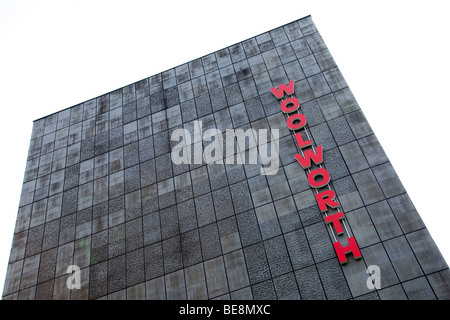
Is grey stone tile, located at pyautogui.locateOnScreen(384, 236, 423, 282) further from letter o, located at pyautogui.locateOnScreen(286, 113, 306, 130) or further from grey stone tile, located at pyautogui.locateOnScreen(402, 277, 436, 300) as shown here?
letter o, located at pyautogui.locateOnScreen(286, 113, 306, 130)

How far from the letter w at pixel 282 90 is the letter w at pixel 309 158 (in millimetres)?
5542

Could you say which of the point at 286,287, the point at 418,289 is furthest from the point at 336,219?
the point at 418,289

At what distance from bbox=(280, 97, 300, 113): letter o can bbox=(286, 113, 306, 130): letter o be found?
62cm

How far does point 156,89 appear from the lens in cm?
3488

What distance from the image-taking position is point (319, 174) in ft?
81.9

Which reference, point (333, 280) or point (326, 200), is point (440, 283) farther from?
point (326, 200)

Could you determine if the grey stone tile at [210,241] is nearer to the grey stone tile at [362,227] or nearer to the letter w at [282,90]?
the grey stone tile at [362,227]

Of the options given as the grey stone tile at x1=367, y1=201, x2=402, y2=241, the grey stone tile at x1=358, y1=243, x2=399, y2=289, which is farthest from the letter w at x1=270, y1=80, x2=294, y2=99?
the grey stone tile at x1=358, y1=243, x2=399, y2=289

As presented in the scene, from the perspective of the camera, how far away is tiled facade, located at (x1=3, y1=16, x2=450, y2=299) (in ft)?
72.3

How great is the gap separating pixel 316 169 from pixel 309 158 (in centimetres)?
92

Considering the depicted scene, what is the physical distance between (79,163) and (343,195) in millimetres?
20805

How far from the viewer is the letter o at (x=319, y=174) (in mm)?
24578
